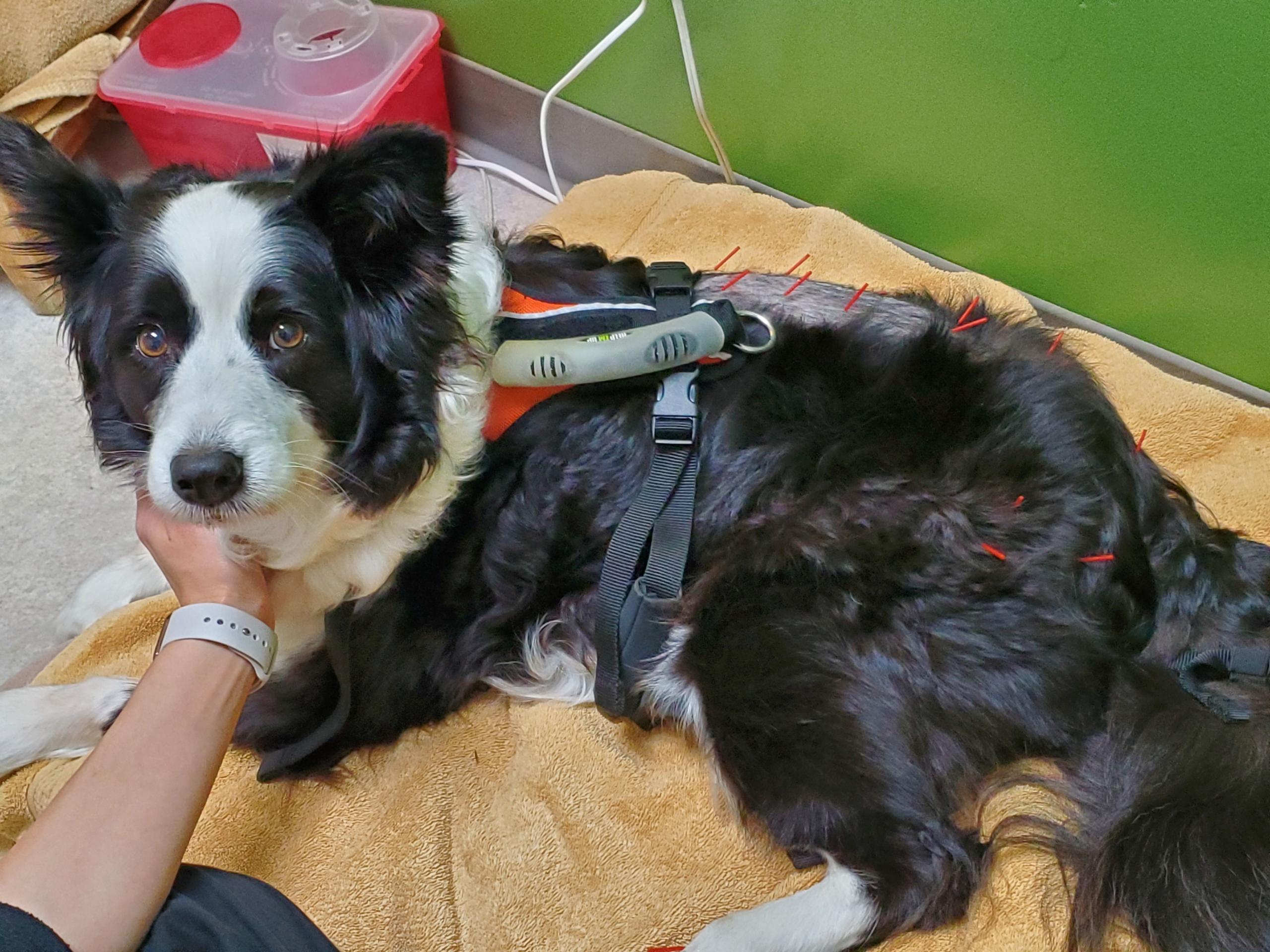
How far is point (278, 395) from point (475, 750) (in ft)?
3.09

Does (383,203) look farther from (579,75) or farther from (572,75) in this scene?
(579,75)

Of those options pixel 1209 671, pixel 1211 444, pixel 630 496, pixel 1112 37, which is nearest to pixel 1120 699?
pixel 1209 671

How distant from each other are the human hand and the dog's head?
133mm

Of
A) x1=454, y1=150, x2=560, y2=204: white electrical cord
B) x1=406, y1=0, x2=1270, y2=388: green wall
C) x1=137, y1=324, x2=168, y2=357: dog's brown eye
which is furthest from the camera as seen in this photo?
x1=454, y1=150, x2=560, y2=204: white electrical cord

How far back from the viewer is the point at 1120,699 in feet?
5.72

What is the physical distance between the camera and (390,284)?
5.32ft

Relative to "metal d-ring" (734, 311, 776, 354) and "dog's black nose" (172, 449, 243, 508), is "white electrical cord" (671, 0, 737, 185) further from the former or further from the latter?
"dog's black nose" (172, 449, 243, 508)

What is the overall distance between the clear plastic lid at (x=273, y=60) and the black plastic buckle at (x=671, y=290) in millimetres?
1657

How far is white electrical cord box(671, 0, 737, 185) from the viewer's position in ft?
9.39

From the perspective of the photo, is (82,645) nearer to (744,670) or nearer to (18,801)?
(18,801)

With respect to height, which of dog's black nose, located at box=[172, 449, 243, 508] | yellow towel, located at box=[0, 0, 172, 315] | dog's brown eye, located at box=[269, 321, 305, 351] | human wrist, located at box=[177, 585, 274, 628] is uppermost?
dog's brown eye, located at box=[269, 321, 305, 351]

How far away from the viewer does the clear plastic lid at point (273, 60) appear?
10.4 ft

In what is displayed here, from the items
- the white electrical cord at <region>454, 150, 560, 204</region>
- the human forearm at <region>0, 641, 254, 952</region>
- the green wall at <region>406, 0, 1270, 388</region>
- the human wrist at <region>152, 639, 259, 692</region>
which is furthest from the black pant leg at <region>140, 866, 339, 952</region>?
the white electrical cord at <region>454, 150, 560, 204</region>

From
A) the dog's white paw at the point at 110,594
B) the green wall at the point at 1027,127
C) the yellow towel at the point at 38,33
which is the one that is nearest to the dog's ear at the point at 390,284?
the dog's white paw at the point at 110,594
